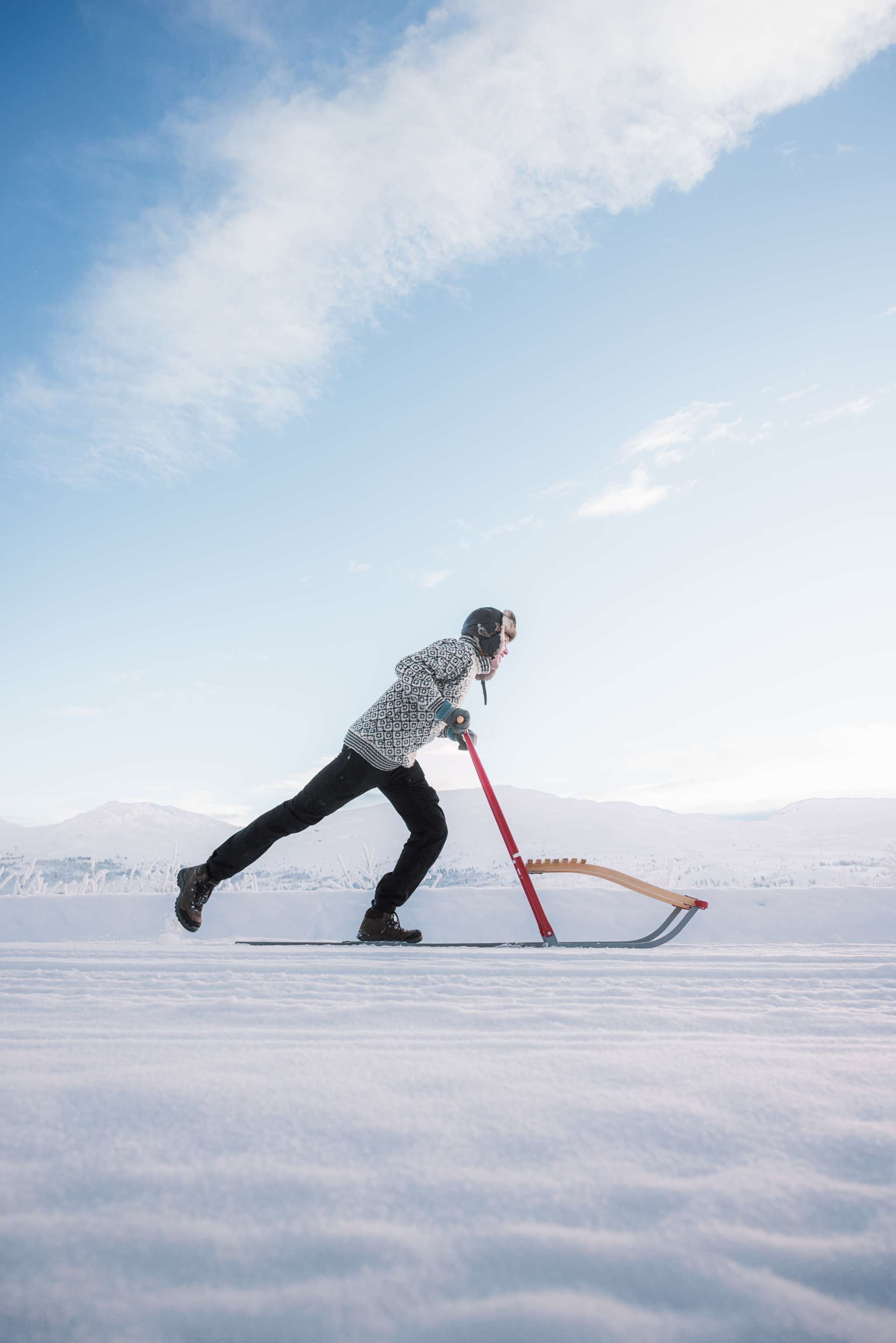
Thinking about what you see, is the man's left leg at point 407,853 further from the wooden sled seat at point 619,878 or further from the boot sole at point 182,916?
the boot sole at point 182,916

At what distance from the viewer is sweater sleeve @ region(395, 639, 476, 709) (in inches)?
114

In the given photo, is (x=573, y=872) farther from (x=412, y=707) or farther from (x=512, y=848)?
(x=412, y=707)

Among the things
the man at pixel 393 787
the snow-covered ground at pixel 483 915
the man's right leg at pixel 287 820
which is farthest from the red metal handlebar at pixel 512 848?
the man's right leg at pixel 287 820

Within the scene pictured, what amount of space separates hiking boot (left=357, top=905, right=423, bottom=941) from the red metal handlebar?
0.53 m

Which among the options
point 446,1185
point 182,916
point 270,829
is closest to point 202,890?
point 182,916

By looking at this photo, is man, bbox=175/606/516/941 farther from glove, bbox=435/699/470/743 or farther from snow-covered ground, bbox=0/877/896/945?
snow-covered ground, bbox=0/877/896/945

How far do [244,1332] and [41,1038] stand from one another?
813 millimetres

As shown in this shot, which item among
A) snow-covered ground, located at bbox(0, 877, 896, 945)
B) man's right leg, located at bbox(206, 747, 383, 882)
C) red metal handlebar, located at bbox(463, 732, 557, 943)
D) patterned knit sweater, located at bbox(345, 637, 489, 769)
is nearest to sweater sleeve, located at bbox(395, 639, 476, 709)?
patterned knit sweater, located at bbox(345, 637, 489, 769)

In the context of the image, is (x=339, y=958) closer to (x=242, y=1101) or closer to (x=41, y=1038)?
(x=41, y=1038)

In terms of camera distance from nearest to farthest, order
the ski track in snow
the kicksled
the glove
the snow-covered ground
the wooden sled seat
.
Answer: the ski track in snow → the kicksled → the wooden sled seat → the glove → the snow-covered ground

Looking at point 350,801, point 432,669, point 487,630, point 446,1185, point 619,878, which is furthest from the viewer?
point 487,630

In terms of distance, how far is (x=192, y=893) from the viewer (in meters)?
2.79

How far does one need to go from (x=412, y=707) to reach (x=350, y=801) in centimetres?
49

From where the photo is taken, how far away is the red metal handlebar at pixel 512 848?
2777 millimetres
